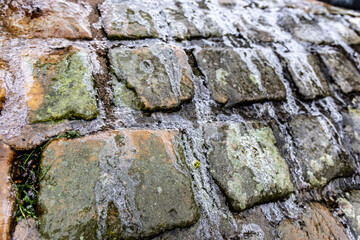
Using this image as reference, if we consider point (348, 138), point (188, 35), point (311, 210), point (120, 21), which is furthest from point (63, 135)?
point (348, 138)

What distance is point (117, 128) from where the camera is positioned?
3.01ft

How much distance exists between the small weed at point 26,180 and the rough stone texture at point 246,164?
0.64 meters

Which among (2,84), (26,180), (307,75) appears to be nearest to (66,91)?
(2,84)

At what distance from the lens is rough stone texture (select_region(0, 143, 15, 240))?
2.22ft

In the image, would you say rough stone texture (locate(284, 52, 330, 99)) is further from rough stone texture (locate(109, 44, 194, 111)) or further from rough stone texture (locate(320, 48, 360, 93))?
rough stone texture (locate(109, 44, 194, 111))

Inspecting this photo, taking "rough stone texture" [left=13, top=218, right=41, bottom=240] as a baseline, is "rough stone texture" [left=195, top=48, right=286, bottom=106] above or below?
above

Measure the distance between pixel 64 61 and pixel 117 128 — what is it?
0.38m

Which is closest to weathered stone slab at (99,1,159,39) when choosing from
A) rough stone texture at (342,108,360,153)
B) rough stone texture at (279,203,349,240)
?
rough stone texture at (279,203,349,240)

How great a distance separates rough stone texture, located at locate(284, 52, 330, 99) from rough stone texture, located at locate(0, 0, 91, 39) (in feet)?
3.87

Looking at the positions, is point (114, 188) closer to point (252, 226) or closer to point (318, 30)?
point (252, 226)

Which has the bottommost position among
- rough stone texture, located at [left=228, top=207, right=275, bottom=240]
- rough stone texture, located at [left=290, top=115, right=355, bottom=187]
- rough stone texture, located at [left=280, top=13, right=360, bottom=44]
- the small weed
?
rough stone texture, located at [left=228, top=207, right=275, bottom=240]

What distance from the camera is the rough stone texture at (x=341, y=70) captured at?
1.52 metres

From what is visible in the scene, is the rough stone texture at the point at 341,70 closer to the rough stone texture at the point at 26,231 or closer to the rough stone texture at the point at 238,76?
the rough stone texture at the point at 238,76

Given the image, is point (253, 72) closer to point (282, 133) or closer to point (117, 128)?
point (282, 133)
